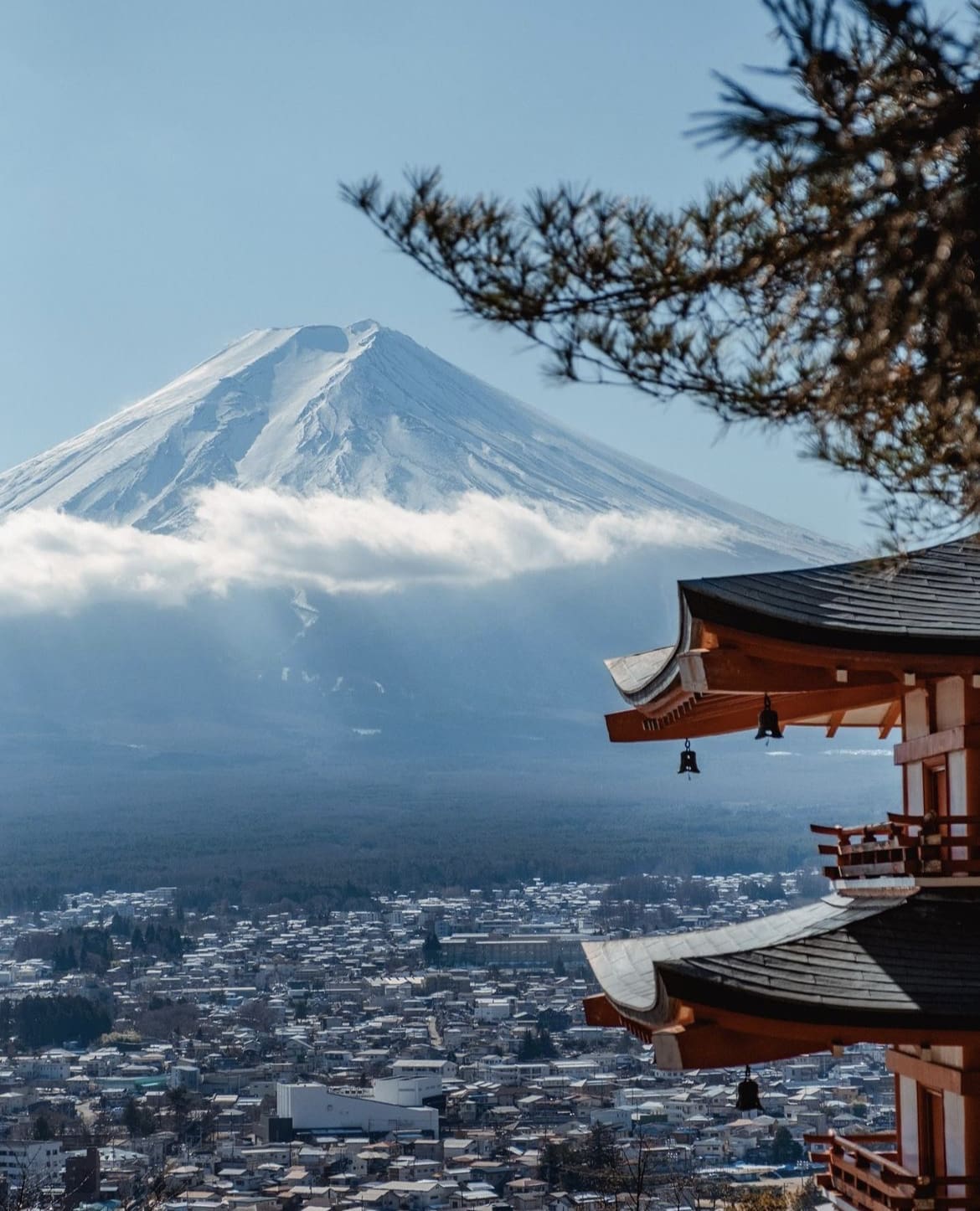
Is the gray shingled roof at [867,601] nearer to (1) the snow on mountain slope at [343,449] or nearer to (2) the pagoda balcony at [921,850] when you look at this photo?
(2) the pagoda balcony at [921,850]

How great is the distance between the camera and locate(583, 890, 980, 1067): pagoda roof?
5328mm

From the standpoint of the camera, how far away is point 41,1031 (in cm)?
3766

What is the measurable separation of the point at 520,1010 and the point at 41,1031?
371 inches

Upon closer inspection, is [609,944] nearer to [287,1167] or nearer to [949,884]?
[949,884]

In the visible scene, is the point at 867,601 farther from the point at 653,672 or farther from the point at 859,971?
the point at 653,672

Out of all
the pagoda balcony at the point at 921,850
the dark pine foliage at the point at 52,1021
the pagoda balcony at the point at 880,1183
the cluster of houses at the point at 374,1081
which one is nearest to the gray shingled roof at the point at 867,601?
the pagoda balcony at the point at 921,850

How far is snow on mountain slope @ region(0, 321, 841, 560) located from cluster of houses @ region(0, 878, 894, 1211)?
167 feet

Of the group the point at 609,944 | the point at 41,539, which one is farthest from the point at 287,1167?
the point at 41,539

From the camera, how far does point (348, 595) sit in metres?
116

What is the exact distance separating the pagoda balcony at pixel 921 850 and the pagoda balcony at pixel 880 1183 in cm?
92

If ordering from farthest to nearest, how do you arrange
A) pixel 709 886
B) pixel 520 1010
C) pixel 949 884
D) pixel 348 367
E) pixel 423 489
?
pixel 348 367 < pixel 423 489 < pixel 709 886 < pixel 520 1010 < pixel 949 884

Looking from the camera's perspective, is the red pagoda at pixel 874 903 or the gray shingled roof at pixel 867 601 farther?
the gray shingled roof at pixel 867 601

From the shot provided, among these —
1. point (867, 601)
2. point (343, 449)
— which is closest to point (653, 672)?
point (867, 601)

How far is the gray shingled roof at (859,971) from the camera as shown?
532 centimetres
